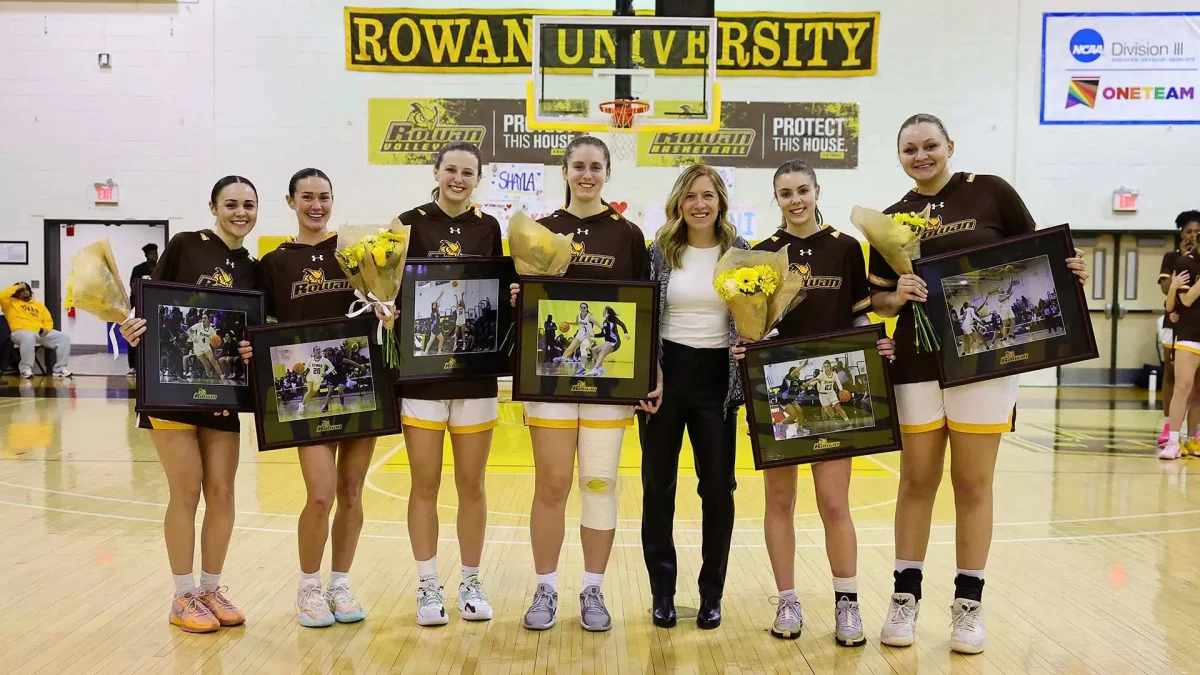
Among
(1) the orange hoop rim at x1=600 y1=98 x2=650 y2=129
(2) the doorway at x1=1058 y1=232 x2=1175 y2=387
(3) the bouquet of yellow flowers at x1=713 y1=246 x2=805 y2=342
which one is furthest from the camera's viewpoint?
(2) the doorway at x1=1058 y1=232 x2=1175 y2=387

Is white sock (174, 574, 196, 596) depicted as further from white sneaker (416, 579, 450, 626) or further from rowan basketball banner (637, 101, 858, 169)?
rowan basketball banner (637, 101, 858, 169)

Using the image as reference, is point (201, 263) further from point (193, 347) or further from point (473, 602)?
point (473, 602)

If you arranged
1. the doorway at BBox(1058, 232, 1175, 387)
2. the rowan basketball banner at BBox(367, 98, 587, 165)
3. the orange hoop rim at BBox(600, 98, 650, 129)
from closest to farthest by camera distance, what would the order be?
1. the orange hoop rim at BBox(600, 98, 650, 129)
2. the rowan basketball banner at BBox(367, 98, 587, 165)
3. the doorway at BBox(1058, 232, 1175, 387)

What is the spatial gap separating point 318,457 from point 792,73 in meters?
11.0

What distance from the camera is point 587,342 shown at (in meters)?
3.53

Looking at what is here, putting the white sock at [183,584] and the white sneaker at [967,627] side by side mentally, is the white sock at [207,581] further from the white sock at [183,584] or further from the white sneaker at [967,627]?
the white sneaker at [967,627]

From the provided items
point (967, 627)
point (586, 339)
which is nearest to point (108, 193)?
point (586, 339)

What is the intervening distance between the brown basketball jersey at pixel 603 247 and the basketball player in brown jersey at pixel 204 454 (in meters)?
1.22

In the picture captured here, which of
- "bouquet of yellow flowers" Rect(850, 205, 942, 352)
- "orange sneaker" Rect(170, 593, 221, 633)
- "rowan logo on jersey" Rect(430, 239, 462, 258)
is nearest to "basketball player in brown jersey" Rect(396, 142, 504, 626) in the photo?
"rowan logo on jersey" Rect(430, 239, 462, 258)

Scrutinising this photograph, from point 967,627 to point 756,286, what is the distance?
149 centimetres

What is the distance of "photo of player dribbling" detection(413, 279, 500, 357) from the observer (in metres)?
3.58

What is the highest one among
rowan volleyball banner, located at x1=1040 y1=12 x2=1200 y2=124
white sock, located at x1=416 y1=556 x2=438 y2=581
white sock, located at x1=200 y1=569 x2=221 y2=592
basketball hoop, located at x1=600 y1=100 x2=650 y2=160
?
rowan volleyball banner, located at x1=1040 y1=12 x2=1200 y2=124

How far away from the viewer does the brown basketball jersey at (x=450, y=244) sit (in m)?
3.65

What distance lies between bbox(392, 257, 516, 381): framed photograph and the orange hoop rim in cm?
638
